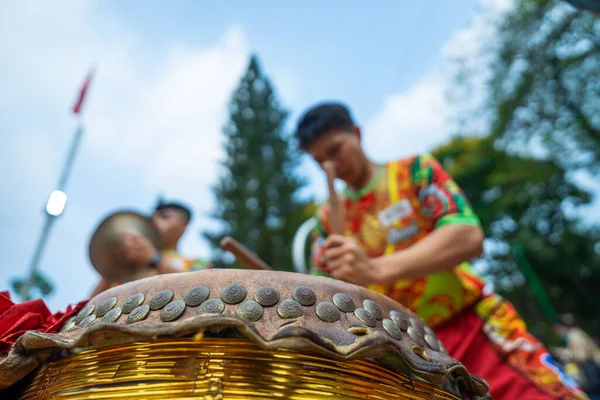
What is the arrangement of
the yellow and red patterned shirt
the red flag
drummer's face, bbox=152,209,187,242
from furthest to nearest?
1. drummer's face, bbox=152,209,187,242
2. the red flag
3. the yellow and red patterned shirt

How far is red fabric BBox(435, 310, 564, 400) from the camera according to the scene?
5.26 ft

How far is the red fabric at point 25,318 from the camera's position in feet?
2.64

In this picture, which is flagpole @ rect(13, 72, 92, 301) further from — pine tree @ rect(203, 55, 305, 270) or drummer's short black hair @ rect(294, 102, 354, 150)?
pine tree @ rect(203, 55, 305, 270)

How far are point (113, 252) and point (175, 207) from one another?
63.3 inches

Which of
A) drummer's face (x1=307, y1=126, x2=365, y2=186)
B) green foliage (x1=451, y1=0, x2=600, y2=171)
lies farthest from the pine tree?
drummer's face (x1=307, y1=126, x2=365, y2=186)

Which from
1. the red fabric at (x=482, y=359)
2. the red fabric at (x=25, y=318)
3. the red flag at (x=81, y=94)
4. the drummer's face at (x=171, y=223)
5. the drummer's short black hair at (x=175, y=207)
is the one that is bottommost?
the red fabric at (x=482, y=359)

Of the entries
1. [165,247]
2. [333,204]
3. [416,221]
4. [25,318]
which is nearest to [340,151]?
[333,204]

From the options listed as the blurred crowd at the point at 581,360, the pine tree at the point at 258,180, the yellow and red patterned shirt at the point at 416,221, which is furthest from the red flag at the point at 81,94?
the pine tree at the point at 258,180

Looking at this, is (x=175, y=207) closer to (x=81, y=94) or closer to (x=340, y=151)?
(x=81, y=94)

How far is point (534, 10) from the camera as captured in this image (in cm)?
1238

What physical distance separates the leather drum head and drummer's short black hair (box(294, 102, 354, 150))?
34.2 inches

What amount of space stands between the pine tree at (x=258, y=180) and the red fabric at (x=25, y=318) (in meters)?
13.2

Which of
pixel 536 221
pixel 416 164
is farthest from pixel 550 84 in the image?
pixel 416 164

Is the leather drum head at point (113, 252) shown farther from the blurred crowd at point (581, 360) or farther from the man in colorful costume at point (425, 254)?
the blurred crowd at point (581, 360)
